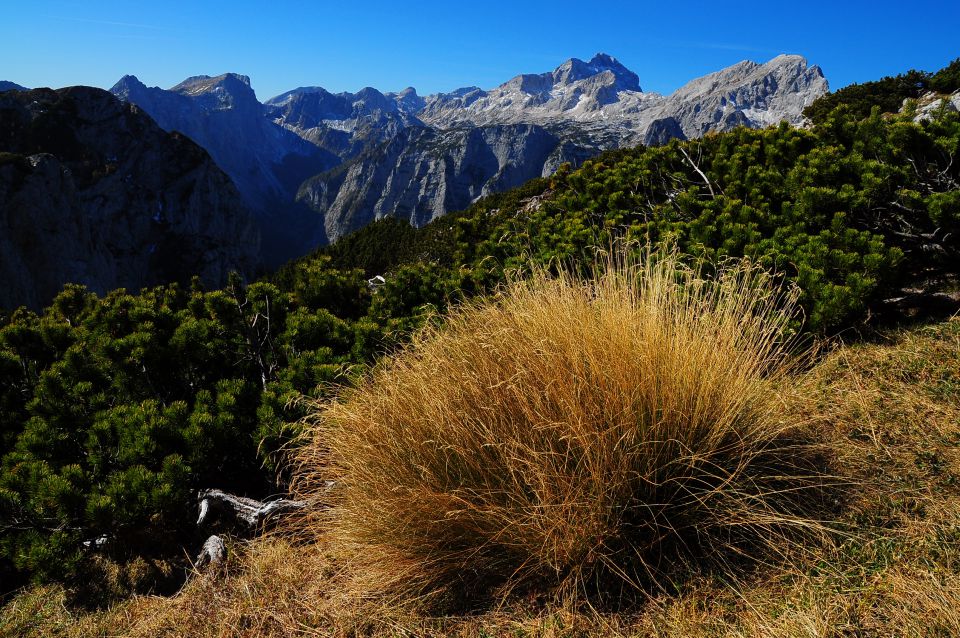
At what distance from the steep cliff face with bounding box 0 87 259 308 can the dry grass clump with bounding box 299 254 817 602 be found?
205 ft

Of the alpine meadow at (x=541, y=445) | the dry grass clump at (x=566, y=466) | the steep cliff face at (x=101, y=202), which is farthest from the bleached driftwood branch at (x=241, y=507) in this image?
the steep cliff face at (x=101, y=202)

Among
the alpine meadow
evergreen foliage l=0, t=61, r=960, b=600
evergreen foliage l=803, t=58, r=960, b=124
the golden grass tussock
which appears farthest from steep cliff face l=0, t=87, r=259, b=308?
evergreen foliage l=803, t=58, r=960, b=124

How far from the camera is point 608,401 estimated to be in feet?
7.89

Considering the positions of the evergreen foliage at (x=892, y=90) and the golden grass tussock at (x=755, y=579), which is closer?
the golden grass tussock at (x=755, y=579)

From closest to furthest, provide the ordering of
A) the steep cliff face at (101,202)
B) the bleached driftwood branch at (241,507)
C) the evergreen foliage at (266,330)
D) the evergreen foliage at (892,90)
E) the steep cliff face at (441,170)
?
the evergreen foliage at (266,330)
the bleached driftwood branch at (241,507)
the evergreen foliage at (892,90)
the steep cliff face at (101,202)
the steep cliff face at (441,170)

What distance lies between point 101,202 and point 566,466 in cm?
8852

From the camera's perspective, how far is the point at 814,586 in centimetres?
207

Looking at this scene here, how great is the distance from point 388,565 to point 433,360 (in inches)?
44.4

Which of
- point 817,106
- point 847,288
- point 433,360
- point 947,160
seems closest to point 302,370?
point 433,360

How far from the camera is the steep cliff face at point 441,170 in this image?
6693 inches

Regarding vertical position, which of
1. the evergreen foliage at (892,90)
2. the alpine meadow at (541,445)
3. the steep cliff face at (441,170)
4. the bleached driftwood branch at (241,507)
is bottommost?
the bleached driftwood branch at (241,507)

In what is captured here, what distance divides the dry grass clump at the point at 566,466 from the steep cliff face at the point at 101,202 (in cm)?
→ 6235

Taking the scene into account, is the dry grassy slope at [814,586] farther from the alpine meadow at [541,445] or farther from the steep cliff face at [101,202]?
the steep cliff face at [101,202]

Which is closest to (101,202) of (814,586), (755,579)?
(755,579)
